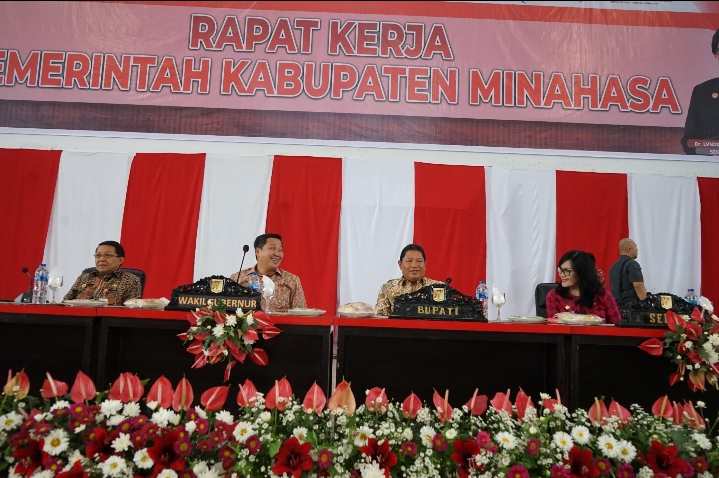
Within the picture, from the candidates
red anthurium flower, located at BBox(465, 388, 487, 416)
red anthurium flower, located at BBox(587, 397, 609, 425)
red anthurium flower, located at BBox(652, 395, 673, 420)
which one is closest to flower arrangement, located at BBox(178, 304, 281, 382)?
red anthurium flower, located at BBox(465, 388, 487, 416)

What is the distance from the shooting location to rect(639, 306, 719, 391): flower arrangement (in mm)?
1814

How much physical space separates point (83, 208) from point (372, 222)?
7.91 ft

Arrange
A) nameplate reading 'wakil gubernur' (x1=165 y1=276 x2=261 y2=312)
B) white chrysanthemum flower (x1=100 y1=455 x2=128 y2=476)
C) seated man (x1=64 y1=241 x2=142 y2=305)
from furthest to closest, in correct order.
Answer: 1. seated man (x1=64 y1=241 x2=142 y2=305)
2. nameplate reading 'wakil gubernur' (x1=165 y1=276 x2=261 y2=312)
3. white chrysanthemum flower (x1=100 y1=455 x2=128 y2=476)

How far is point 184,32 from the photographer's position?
4691 mm

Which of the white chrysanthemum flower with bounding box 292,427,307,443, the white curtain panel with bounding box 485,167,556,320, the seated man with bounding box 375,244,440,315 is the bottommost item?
the white chrysanthemum flower with bounding box 292,427,307,443

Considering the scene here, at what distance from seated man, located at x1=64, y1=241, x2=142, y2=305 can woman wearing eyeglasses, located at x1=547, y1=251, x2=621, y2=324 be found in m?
2.35

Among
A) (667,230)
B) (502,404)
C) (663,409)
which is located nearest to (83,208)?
(502,404)

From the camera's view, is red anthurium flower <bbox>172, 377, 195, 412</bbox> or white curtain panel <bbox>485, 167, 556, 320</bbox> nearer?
red anthurium flower <bbox>172, 377, 195, 412</bbox>

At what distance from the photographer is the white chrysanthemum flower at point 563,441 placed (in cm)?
148

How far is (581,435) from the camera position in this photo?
1521 millimetres

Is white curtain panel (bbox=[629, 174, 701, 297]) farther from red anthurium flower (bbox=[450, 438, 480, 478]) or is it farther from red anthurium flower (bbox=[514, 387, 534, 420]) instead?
red anthurium flower (bbox=[450, 438, 480, 478])

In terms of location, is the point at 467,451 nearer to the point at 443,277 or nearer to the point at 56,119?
the point at 443,277

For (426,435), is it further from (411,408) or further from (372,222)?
(372,222)

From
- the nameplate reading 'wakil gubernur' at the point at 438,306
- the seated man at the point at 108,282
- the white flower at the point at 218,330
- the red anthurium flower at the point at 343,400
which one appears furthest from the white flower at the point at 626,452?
the seated man at the point at 108,282
